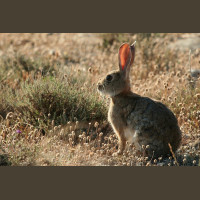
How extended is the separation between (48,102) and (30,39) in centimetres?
691

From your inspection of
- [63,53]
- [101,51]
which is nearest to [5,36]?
[63,53]

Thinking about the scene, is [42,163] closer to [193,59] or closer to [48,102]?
[48,102]

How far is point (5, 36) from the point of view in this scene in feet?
44.0

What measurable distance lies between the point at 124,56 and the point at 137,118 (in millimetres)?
965

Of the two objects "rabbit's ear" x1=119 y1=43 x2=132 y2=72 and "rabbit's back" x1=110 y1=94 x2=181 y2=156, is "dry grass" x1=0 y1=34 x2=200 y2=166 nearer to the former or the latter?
"rabbit's back" x1=110 y1=94 x2=181 y2=156

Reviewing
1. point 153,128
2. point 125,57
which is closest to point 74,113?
point 125,57

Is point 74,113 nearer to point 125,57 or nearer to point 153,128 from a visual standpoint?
point 125,57

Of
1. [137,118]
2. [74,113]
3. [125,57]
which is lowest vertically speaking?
[137,118]

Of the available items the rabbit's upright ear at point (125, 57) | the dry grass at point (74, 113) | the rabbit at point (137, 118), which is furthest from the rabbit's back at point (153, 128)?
the rabbit's upright ear at point (125, 57)

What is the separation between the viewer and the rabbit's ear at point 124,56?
5.92 metres

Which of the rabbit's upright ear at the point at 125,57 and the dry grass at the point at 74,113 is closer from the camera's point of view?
the dry grass at the point at 74,113

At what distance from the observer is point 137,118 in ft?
18.4

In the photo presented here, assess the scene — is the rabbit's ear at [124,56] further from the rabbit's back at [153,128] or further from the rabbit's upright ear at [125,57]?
the rabbit's back at [153,128]

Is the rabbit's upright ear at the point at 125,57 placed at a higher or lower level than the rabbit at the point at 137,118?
higher
